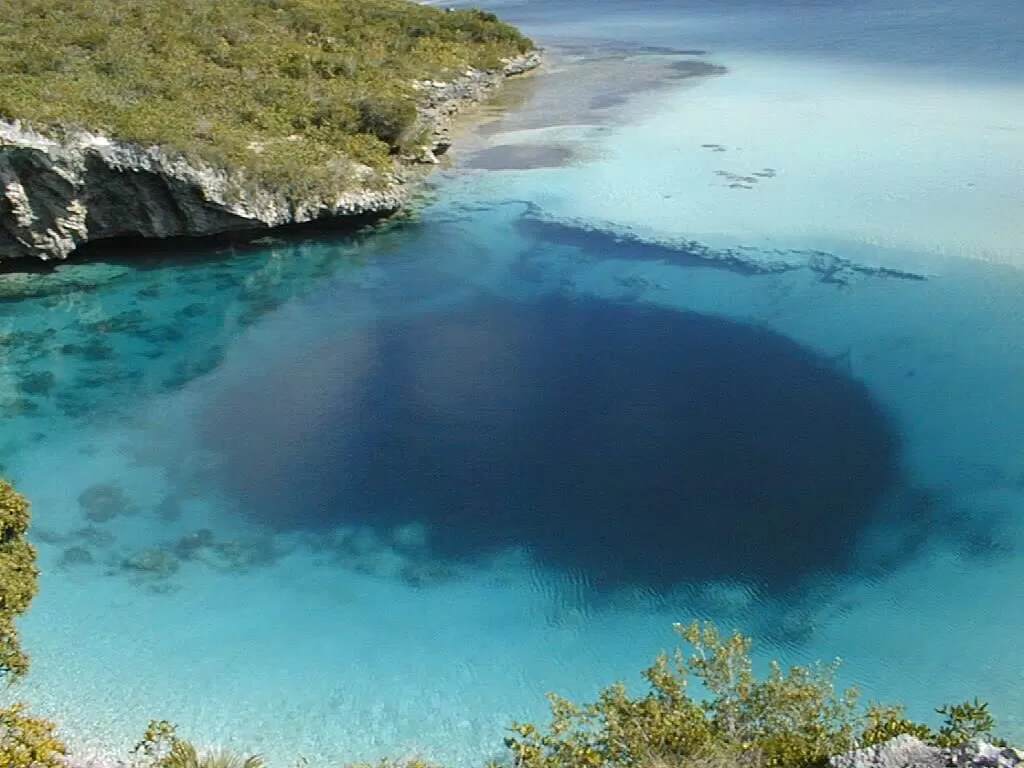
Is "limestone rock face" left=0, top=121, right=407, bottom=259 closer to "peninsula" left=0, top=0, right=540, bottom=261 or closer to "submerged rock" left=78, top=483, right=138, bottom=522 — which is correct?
"peninsula" left=0, top=0, right=540, bottom=261

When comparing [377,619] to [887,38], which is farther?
[887,38]

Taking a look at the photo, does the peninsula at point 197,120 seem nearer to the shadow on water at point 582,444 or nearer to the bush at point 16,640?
the shadow on water at point 582,444

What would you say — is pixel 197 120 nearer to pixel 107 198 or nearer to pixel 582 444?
pixel 107 198

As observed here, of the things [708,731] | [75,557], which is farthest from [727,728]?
[75,557]

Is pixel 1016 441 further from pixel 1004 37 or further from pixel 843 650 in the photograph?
pixel 1004 37

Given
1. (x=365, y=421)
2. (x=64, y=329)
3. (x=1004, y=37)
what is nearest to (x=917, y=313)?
(x=365, y=421)

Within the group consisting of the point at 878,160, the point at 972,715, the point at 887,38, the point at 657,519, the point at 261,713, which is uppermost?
the point at 887,38

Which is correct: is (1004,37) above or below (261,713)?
above
